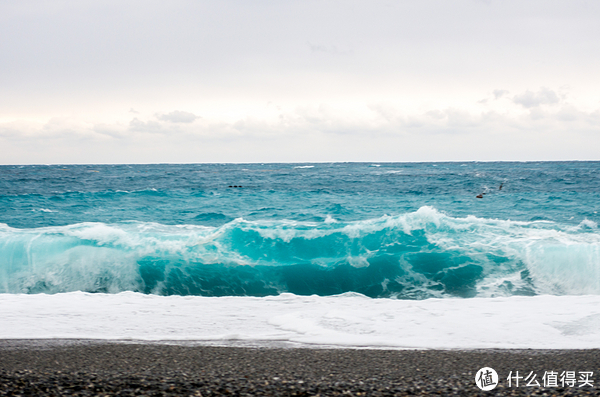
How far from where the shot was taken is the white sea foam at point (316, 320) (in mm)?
5051

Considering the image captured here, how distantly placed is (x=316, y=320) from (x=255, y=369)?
220 cm

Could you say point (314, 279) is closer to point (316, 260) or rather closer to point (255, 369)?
point (316, 260)

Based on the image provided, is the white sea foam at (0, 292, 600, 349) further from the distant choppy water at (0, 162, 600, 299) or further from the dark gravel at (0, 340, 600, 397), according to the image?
the distant choppy water at (0, 162, 600, 299)

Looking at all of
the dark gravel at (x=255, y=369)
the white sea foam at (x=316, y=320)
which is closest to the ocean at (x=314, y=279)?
the white sea foam at (x=316, y=320)

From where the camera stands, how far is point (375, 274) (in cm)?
955

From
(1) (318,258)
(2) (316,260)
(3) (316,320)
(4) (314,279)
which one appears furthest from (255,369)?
(1) (318,258)

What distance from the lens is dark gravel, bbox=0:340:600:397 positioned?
3289mm

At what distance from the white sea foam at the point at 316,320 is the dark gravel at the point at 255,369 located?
0.45 metres

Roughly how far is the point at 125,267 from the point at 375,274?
587 cm

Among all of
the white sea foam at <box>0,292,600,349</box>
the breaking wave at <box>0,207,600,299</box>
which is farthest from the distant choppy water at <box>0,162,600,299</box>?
the white sea foam at <box>0,292,600,349</box>

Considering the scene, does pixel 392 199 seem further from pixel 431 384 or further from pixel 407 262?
pixel 431 384

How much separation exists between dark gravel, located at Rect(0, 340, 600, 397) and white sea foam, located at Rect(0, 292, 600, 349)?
0.45 meters

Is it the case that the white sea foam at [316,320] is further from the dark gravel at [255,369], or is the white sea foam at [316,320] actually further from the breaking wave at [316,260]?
the breaking wave at [316,260]

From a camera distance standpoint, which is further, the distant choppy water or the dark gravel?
the distant choppy water
